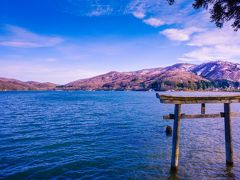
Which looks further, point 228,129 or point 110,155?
point 110,155

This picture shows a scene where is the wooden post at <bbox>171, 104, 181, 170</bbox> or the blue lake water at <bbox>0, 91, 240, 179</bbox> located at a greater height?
the wooden post at <bbox>171, 104, 181, 170</bbox>

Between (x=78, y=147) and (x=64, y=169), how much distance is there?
18.5 ft

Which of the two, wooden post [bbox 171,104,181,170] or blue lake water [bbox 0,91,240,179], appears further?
blue lake water [bbox 0,91,240,179]

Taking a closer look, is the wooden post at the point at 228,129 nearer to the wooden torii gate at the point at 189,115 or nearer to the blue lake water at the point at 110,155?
the wooden torii gate at the point at 189,115

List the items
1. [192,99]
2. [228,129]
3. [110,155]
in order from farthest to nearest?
[110,155]
[228,129]
[192,99]

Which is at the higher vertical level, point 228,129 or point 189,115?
point 189,115

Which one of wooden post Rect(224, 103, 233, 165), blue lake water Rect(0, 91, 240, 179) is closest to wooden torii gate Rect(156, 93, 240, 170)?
wooden post Rect(224, 103, 233, 165)

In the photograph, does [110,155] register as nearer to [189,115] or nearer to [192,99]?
[189,115]

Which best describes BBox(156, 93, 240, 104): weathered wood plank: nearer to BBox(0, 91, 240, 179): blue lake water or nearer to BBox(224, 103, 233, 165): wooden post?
BBox(224, 103, 233, 165): wooden post

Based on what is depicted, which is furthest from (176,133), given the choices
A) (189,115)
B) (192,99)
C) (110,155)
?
(110,155)

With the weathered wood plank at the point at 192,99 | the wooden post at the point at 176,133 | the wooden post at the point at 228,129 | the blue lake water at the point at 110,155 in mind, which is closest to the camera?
the weathered wood plank at the point at 192,99

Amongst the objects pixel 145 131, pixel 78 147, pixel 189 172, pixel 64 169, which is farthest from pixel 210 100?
pixel 145 131

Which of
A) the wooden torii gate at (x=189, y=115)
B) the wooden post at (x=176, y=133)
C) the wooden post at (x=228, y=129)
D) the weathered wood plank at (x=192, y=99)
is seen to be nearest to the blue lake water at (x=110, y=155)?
the wooden post at (x=176, y=133)

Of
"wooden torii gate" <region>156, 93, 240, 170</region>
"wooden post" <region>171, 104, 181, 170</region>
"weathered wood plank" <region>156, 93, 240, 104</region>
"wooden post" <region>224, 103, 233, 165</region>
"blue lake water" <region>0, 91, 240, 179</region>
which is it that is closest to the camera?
"weathered wood plank" <region>156, 93, 240, 104</region>
